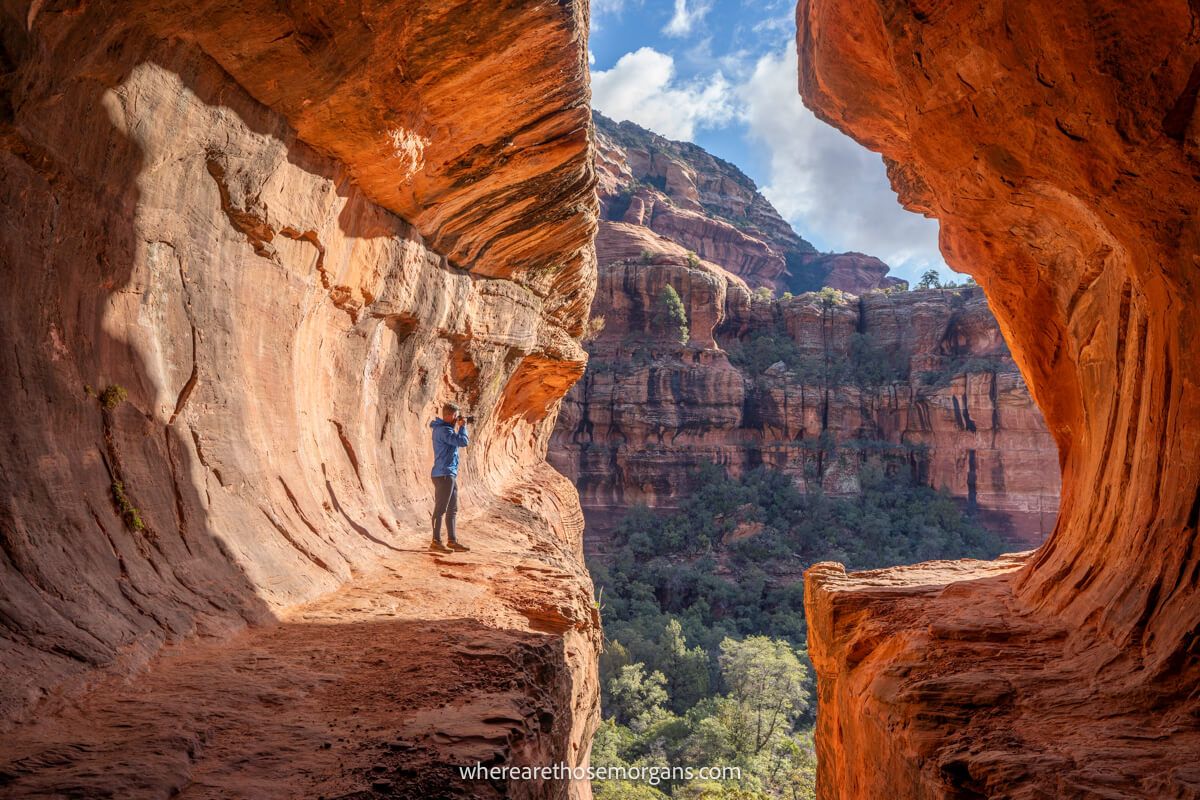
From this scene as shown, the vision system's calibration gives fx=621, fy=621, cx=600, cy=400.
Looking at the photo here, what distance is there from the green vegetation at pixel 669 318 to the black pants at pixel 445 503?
102 feet

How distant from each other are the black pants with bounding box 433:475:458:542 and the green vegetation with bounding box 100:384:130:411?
123 inches

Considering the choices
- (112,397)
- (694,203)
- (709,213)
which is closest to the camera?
(112,397)

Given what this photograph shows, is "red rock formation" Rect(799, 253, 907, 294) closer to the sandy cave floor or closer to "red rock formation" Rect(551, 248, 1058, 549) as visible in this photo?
"red rock formation" Rect(551, 248, 1058, 549)

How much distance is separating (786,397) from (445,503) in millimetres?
33059

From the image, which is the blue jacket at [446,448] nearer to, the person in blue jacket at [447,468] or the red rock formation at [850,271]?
the person in blue jacket at [447,468]

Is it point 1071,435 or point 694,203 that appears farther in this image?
point 694,203

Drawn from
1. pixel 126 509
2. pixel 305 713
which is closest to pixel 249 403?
pixel 126 509

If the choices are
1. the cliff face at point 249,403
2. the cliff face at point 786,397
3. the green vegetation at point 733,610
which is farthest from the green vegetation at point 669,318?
the cliff face at point 249,403

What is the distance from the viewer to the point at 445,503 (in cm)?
668

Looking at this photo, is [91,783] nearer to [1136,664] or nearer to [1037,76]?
[1136,664]

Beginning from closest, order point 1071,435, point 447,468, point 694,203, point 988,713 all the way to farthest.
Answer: point 988,713
point 447,468
point 1071,435
point 694,203

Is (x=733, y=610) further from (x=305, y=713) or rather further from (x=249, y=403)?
(x=305, y=713)

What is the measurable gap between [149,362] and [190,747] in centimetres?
257

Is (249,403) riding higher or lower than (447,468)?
higher
